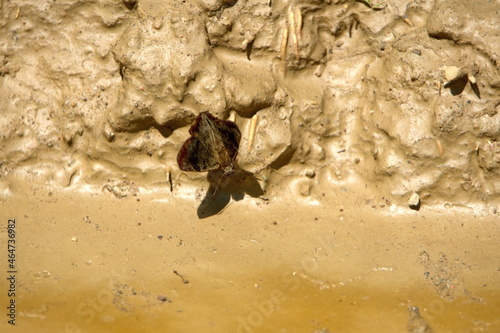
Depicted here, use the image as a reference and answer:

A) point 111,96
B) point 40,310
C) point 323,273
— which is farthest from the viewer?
point 111,96

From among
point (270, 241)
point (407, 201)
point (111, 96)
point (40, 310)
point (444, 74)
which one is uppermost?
point (444, 74)

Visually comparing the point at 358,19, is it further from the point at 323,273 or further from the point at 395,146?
the point at 323,273

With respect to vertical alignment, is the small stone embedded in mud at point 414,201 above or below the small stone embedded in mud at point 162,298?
above

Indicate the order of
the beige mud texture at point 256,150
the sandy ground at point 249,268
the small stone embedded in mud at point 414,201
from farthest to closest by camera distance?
the small stone embedded in mud at point 414,201 → the beige mud texture at point 256,150 → the sandy ground at point 249,268

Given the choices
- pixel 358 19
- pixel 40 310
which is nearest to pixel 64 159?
pixel 40 310

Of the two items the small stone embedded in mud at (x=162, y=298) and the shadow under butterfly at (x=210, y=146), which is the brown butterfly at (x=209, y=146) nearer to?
the shadow under butterfly at (x=210, y=146)

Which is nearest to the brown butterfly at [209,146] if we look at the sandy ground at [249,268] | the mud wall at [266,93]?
the mud wall at [266,93]

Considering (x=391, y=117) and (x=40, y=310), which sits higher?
(x=391, y=117)

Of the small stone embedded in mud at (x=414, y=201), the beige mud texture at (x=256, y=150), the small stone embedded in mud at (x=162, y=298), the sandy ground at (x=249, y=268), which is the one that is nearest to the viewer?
the sandy ground at (x=249, y=268)

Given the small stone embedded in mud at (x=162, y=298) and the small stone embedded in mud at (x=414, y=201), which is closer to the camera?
the small stone embedded in mud at (x=162, y=298)
